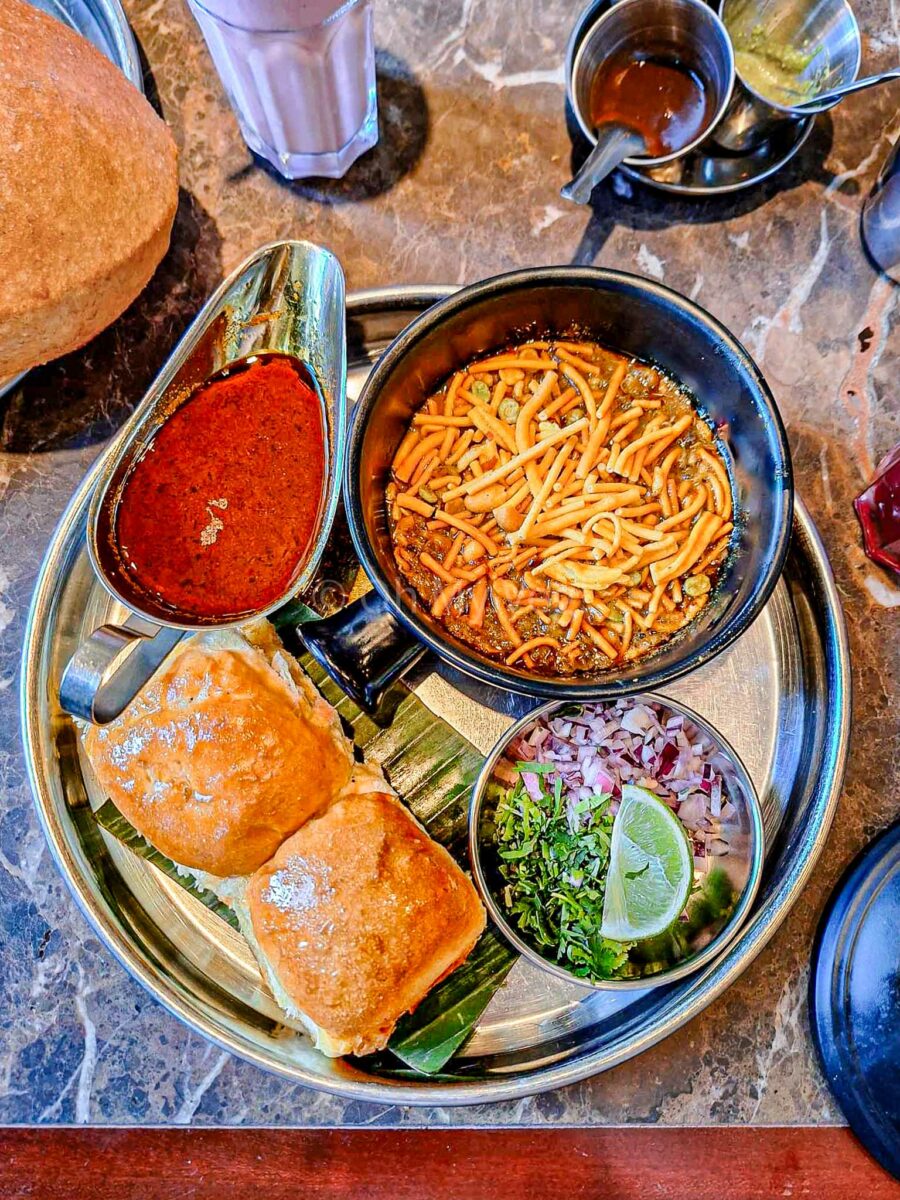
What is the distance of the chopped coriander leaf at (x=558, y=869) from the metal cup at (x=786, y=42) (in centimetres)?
174

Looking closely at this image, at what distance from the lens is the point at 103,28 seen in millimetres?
2309

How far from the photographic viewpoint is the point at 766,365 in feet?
7.96

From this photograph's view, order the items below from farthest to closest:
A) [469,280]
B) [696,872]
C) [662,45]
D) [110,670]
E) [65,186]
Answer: [469,280] → [662,45] → [696,872] → [110,670] → [65,186]

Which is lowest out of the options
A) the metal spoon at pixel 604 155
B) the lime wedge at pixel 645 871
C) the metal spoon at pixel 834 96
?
the lime wedge at pixel 645 871

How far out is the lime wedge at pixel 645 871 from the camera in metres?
1.94

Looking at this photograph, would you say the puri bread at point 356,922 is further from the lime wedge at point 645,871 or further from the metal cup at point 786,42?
the metal cup at point 786,42

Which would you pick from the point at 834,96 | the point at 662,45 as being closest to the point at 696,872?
Answer: the point at 834,96

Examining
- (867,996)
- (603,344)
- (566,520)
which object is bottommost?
(867,996)

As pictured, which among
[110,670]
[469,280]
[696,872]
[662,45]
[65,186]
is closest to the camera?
[65,186]

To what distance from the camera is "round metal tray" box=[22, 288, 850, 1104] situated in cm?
213

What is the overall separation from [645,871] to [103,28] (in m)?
2.50

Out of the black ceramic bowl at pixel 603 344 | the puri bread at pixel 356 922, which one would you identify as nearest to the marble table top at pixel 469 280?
the black ceramic bowl at pixel 603 344

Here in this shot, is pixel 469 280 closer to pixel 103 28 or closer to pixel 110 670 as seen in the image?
pixel 103 28

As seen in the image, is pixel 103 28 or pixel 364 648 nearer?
pixel 364 648
